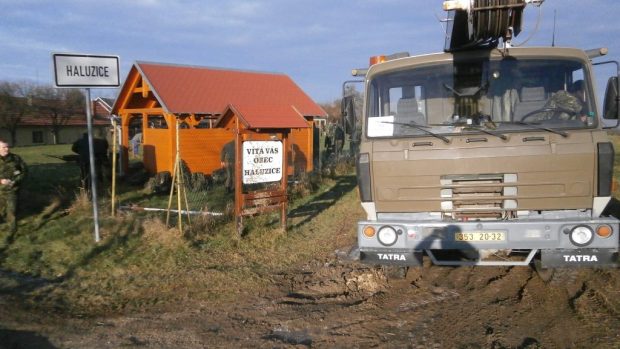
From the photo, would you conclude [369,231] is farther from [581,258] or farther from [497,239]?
[581,258]

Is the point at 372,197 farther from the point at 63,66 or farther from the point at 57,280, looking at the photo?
the point at 63,66

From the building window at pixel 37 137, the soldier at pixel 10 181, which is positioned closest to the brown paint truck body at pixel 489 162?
the soldier at pixel 10 181

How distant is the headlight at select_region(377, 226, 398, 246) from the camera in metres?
5.71

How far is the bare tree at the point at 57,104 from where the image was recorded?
5153 cm

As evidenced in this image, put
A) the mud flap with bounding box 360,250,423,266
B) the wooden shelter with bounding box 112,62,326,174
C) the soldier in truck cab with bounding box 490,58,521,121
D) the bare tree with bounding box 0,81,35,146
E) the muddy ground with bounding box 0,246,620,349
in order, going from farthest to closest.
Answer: the bare tree with bounding box 0,81,35,146 → the wooden shelter with bounding box 112,62,326,174 → the soldier in truck cab with bounding box 490,58,521,121 → the mud flap with bounding box 360,250,423,266 → the muddy ground with bounding box 0,246,620,349

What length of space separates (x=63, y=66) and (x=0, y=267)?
120 inches

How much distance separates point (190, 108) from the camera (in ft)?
55.6

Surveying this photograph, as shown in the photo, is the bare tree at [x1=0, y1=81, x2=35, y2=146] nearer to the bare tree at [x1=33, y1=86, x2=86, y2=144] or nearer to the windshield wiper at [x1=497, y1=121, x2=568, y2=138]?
the bare tree at [x1=33, y1=86, x2=86, y2=144]

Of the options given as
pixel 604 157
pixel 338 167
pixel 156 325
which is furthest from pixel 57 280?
pixel 338 167

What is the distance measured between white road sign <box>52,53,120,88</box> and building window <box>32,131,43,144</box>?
50.0 metres

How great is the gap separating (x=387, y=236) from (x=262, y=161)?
169 inches

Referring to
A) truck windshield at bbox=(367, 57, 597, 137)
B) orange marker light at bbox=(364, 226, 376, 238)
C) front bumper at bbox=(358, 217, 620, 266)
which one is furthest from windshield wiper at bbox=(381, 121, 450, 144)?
orange marker light at bbox=(364, 226, 376, 238)

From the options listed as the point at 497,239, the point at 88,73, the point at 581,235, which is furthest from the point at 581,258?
the point at 88,73

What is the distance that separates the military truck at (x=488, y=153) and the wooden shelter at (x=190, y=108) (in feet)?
32.8
